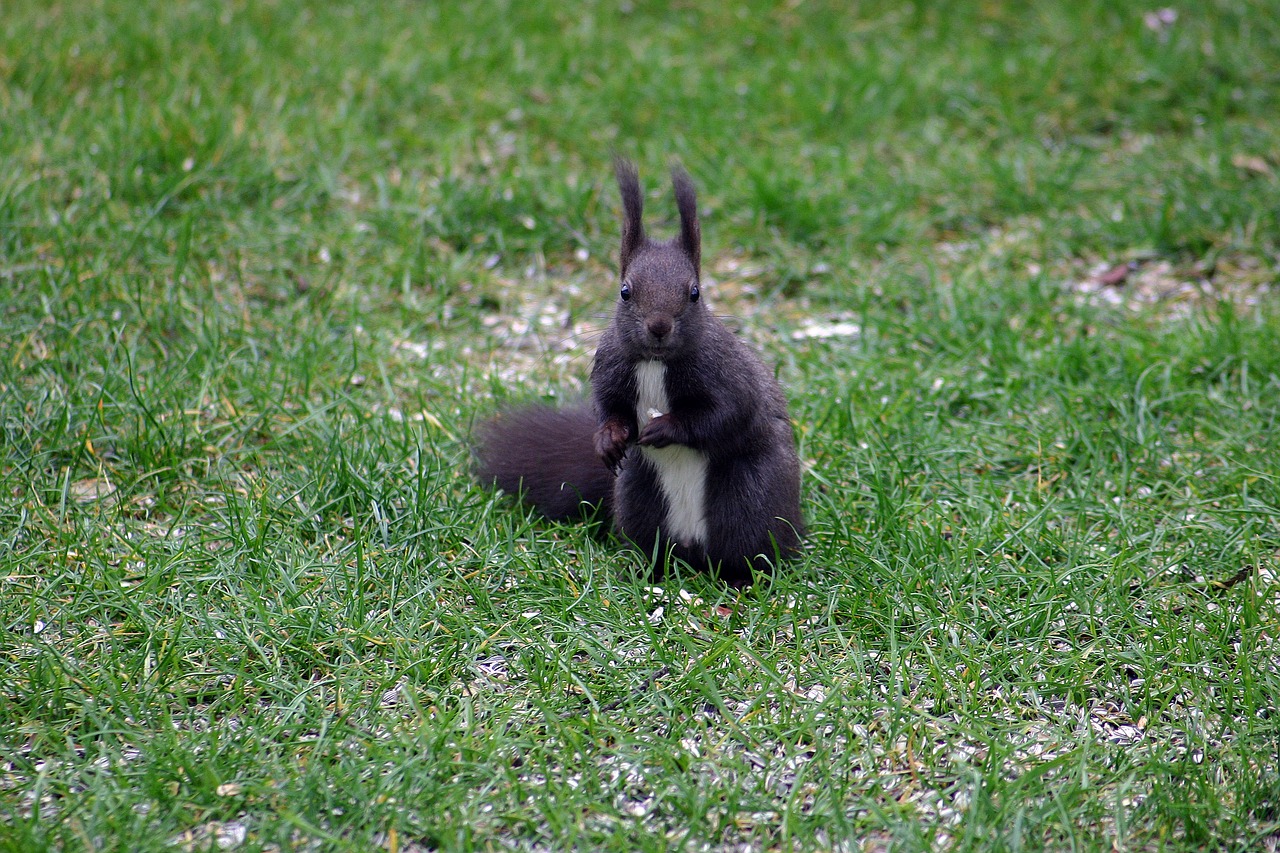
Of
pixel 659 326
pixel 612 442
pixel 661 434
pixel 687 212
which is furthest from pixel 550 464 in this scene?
pixel 687 212

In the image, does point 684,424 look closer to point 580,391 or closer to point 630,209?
point 630,209

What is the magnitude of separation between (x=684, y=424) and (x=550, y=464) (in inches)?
21.3

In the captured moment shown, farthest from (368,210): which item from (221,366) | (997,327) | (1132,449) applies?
(1132,449)

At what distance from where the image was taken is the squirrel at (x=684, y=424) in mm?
2834

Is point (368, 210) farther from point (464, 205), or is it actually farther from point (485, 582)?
point (485, 582)

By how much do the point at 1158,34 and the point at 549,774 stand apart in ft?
18.1

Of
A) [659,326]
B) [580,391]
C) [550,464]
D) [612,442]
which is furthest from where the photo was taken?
[580,391]

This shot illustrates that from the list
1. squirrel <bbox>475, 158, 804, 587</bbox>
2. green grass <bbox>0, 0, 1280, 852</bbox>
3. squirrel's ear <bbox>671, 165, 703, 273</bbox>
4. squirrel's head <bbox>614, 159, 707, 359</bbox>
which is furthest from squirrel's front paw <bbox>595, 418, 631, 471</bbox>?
squirrel's ear <bbox>671, 165, 703, 273</bbox>

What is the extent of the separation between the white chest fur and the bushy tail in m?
0.22

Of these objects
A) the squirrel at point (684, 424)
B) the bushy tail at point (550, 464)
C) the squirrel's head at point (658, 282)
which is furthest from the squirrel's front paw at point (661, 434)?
→ the bushy tail at point (550, 464)

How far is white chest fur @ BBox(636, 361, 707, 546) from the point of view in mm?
2941

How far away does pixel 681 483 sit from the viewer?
2973 mm

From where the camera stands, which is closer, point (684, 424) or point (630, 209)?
point (684, 424)

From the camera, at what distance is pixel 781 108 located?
5.74 meters
